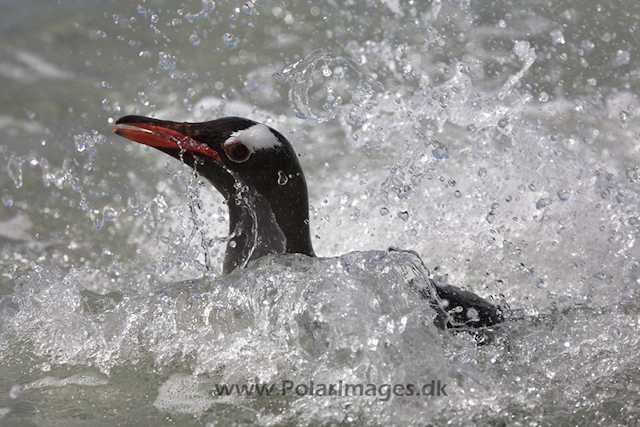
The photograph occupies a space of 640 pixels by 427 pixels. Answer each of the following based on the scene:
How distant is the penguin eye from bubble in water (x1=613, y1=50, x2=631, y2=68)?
387 cm

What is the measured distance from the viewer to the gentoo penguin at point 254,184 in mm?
2535

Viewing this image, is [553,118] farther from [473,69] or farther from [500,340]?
[500,340]

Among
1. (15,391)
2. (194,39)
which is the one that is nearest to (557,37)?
(194,39)

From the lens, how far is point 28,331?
2.74 meters

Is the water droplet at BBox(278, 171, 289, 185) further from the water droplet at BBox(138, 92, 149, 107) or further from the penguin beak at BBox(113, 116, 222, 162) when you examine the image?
the water droplet at BBox(138, 92, 149, 107)

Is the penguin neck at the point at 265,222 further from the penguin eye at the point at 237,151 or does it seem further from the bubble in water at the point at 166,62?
the bubble in water at the point at 166,62

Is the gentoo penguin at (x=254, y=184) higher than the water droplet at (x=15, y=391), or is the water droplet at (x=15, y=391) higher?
the gentoo penguin at (x=254, y=184)

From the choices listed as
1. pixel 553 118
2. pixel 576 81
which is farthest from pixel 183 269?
pixel 576 81

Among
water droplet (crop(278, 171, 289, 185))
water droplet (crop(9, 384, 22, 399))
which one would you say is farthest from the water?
water droplet (crop(278, 171, 289, 185))

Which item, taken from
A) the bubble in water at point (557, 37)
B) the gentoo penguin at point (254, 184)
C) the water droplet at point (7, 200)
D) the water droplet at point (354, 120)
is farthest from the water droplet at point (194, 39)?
the gentoo penguin at point (254, 184)

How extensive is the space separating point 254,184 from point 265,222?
0.46 feet

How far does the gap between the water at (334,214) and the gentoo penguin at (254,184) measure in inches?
5.2

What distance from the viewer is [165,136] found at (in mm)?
2533

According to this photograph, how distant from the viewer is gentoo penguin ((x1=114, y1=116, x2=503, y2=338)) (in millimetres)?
2535
